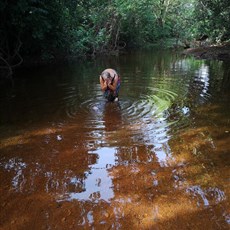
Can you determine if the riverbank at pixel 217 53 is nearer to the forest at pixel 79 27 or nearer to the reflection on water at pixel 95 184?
the forest at pixel 79 27

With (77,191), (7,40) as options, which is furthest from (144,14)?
(77,191)

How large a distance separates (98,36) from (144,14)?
11012 mm

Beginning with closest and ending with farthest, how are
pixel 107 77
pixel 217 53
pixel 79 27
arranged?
pixel 107 77
pixel 217 53
pixel 79 27

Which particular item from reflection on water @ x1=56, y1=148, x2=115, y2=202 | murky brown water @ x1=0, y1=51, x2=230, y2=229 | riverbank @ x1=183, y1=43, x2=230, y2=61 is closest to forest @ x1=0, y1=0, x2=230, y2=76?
riverbank @ x1=183, y1=43, x2=230, y2=61

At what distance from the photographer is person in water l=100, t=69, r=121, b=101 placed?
8312 mm

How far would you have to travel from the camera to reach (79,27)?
26359 mm

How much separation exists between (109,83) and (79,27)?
19366 millimetres

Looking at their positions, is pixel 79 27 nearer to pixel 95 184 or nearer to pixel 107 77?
pixel 107 77

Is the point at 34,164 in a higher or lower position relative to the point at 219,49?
higher

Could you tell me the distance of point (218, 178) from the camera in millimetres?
4656

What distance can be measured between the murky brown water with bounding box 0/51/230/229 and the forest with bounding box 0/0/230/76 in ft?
21.8

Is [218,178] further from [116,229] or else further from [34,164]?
[34,164]

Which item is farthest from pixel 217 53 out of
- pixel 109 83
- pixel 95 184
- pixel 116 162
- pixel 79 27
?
pixel 95 184

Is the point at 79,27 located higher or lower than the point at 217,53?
higher
